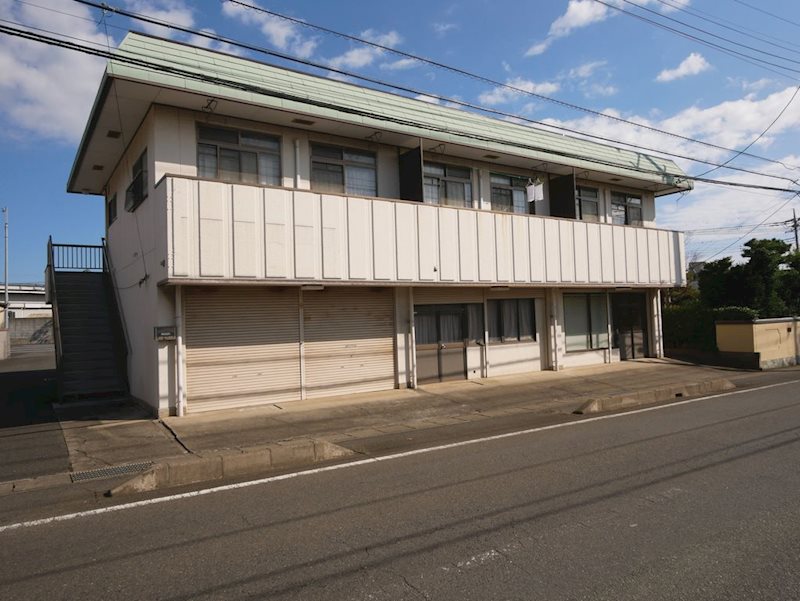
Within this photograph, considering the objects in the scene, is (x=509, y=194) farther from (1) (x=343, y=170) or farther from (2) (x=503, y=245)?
(1) (x=343, y=170)

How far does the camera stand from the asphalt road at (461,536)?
3.82 metres

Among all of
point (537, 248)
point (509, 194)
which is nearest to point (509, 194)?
point (509, 194)

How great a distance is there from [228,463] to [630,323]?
55.5 ft

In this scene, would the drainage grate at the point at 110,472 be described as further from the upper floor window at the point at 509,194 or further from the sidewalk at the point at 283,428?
the upper floor window at the point at 509,194

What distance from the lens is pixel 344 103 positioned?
13.0 metres

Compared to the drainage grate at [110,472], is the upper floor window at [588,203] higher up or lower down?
higher up

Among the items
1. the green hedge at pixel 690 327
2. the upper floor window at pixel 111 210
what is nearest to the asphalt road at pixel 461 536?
the upper floor window at pixel 111 210

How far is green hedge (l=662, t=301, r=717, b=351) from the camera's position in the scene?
828 inches

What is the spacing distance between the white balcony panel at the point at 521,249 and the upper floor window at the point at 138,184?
9224mm

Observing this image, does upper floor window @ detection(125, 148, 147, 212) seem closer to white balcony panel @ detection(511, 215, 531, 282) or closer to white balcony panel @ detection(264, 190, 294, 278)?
white balcony panel @ detection(264, 190, 294, 278)

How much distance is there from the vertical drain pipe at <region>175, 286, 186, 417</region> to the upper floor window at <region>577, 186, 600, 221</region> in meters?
13.0

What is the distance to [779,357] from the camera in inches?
770

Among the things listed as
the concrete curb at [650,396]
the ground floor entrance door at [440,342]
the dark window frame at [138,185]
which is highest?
the dark window frame at [138,185]

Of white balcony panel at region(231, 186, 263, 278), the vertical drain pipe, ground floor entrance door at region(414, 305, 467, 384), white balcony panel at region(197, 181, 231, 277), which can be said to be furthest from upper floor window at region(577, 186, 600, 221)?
the vertical drain pipe
